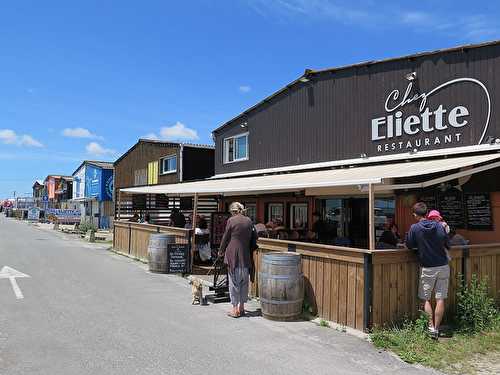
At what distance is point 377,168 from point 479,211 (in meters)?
2.30

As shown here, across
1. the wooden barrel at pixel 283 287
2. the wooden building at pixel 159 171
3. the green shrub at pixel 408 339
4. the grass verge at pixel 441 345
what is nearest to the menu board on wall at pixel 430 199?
the grass verge at pixel 441 345

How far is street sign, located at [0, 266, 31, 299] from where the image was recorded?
9641mm

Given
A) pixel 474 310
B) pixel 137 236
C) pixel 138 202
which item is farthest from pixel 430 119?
pixel 138 202

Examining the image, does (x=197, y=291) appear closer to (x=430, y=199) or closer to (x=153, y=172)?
(x=430, y=199)

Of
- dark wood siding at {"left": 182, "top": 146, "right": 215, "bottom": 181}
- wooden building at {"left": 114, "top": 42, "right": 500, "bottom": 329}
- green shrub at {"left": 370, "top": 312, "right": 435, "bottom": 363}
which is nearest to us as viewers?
green shrub at {"left": 370, "top": 312, "right": 435, "bottom": 363}

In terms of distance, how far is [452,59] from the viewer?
10.9m

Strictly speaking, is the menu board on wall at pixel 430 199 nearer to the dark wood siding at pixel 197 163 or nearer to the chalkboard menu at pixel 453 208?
the chalkboard menu at pixel 453 208

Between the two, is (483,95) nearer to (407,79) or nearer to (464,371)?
(407,79)

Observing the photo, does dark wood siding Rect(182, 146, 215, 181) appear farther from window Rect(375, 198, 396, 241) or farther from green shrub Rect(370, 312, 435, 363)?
green shrub Rect(370, 312, 435, 363)

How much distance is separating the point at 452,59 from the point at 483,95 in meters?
1.24

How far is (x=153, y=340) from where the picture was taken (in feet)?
A: 20.7

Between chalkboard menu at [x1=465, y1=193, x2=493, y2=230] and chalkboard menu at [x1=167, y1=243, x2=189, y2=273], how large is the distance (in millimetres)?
6665

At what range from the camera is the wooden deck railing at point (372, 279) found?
6730mm

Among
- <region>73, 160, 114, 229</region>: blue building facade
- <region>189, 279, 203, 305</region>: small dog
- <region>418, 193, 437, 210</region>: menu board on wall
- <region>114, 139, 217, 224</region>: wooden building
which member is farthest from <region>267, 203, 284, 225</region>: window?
<region>73, 160, 114, 229</region>: blue building facade
